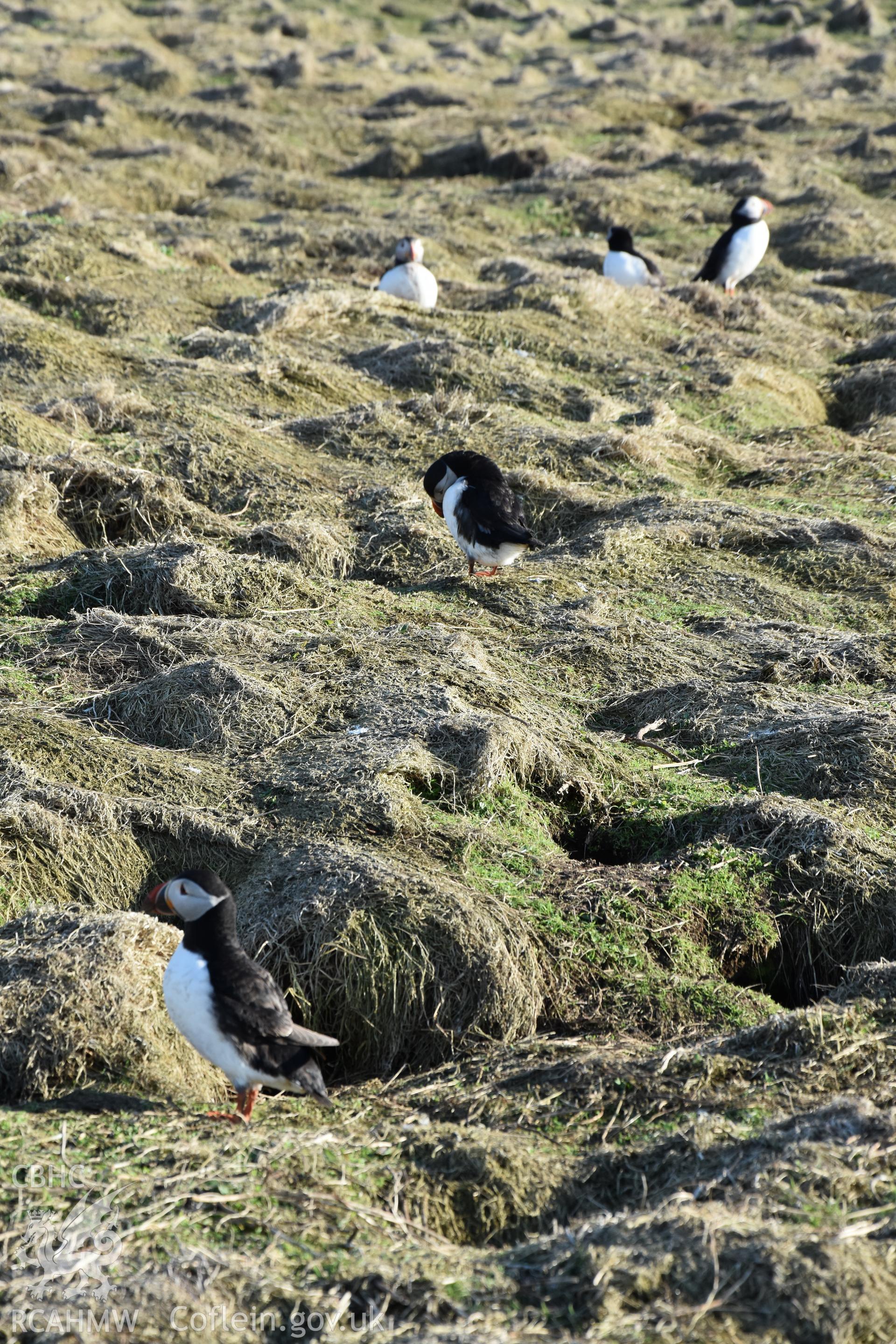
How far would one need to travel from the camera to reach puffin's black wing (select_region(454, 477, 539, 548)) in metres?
6.94

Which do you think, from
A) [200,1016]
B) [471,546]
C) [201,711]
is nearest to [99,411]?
[471,546]

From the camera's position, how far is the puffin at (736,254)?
13742mm

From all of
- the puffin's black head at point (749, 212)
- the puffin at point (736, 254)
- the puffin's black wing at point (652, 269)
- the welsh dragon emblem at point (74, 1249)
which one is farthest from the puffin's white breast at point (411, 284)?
the welsh dragon emblem at point (74, 1249)

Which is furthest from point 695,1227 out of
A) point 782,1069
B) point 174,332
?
point 174,332

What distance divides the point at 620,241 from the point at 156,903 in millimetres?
11184

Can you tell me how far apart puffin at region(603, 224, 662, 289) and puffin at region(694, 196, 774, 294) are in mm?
602

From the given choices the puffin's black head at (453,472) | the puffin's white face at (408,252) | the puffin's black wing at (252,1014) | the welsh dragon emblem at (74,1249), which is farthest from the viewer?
the puffin's white face at (408,252)

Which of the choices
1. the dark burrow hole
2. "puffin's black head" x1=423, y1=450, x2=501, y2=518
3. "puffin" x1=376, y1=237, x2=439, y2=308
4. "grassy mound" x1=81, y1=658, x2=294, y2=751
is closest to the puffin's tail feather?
the dark burrow hole

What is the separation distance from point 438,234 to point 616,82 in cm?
1293

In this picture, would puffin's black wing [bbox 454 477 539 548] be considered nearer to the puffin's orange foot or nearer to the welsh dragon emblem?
the puffin's orange foot

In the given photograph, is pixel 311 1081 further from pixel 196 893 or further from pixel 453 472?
Result: pixel 453 472

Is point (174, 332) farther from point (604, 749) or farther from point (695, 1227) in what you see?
point (695, 1227)

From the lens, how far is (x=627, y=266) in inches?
529

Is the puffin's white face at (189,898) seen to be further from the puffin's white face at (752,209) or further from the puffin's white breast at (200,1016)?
the puffin's white face at (752,209)
